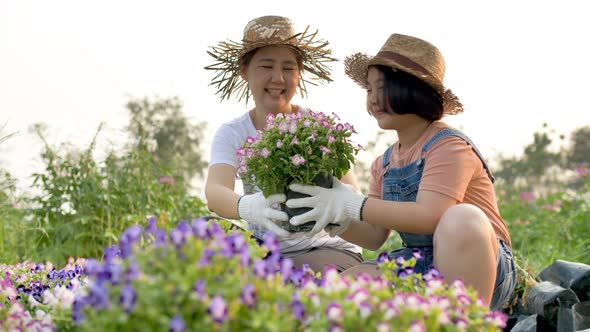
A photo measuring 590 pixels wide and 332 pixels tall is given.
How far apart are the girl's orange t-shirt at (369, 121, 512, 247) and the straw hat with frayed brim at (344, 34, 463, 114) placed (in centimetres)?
14

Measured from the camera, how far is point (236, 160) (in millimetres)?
3174

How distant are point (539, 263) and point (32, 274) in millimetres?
4066

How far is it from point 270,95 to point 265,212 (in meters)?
0.86

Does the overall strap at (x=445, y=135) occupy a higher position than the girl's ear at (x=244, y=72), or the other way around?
the girl's ear at (x=244, y=72)

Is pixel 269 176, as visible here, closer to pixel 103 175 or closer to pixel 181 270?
pixel 181 270

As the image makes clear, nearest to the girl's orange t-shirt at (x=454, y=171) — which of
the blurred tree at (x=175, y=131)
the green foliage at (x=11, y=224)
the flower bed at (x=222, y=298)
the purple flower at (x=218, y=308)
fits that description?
the flower bed at (x=222, y=298)

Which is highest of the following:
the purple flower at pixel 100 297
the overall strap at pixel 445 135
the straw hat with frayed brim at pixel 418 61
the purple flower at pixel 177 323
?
the straw hat with frayed brim at pixel 418 61

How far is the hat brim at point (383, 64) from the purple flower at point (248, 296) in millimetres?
1461

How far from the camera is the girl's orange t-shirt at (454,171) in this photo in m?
2.38

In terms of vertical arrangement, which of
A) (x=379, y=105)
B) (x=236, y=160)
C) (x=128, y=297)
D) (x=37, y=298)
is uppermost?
(x=379, y=105)

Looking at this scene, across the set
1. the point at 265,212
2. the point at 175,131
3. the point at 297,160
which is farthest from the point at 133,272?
the point at 175,131

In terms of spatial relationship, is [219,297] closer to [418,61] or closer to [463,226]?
[463,226]

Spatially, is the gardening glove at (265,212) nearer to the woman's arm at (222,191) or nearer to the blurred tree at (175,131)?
the woman's arm at (222,191)

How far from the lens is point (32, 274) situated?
2965 millimetres
